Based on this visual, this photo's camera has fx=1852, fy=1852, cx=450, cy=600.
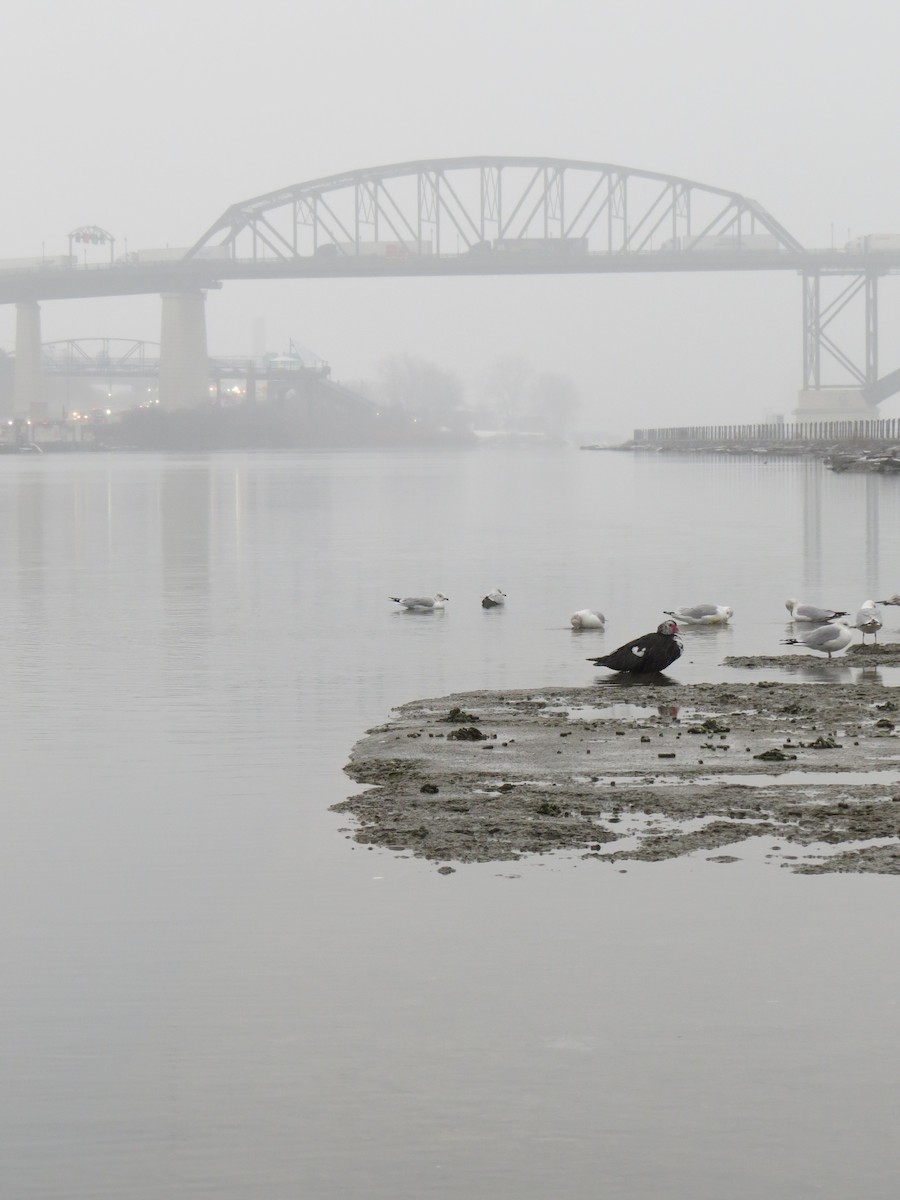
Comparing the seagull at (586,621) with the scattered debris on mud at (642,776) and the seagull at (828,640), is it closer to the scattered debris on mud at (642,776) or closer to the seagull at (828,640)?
the seagull at (828,640)

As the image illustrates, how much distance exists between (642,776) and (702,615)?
8017 mm

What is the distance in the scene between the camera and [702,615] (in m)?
17.4

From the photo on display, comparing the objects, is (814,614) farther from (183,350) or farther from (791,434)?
(183,350)

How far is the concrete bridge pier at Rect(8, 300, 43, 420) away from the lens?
624ft

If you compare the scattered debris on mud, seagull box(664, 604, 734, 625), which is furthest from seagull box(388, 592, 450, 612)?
the scattered debris on mud

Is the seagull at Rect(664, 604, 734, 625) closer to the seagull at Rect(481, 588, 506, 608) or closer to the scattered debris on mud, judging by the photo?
the seagull at Rect(481, 588, 506, 608)

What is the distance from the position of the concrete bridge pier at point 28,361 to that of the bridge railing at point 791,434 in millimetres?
63451

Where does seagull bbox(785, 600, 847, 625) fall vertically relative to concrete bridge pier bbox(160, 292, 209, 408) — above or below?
below

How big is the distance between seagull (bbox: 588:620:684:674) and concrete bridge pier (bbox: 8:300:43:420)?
18359cm

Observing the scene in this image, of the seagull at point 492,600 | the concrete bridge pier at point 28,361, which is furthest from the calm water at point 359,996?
the concrete bridge pier at point 28,361

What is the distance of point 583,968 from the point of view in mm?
6199

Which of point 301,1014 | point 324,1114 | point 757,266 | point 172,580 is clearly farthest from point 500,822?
point 757,266

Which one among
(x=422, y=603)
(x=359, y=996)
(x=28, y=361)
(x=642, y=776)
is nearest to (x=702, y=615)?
(x=422, y=603)

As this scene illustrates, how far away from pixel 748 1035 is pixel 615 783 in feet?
12.6
